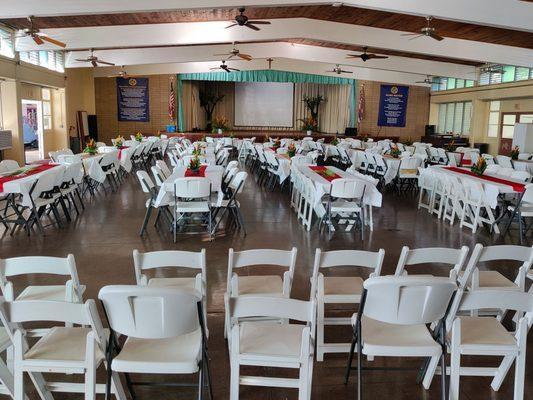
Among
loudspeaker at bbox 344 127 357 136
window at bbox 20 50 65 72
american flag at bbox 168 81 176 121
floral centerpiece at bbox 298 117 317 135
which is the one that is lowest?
loudspeaker at bbox 344 127 357 136

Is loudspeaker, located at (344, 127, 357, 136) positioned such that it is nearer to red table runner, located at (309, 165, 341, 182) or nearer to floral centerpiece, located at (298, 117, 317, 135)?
floral centerpiece, located at (298, 117, 317, 135)

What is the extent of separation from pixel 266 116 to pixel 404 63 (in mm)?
9040

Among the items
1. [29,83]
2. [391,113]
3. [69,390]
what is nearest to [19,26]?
[29,83]

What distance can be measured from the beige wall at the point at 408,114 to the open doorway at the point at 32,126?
14499 mm

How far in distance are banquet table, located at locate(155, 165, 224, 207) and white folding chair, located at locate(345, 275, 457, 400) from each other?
435 centimetres

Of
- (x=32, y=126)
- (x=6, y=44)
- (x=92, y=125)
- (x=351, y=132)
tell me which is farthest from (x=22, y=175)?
(x=351, y=132)

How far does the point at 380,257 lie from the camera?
309cm

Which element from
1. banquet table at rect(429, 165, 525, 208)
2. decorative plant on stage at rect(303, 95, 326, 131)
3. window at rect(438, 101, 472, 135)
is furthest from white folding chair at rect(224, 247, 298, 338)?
decorative plant on stage at rect(303, 95, 326, 131)

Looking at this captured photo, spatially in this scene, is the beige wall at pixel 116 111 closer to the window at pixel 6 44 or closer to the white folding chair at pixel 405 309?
the window at pixel 6 44

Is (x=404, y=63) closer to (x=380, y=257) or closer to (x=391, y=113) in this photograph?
(x=391, y=113)

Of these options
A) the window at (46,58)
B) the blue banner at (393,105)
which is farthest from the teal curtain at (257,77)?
the window at (46,58)

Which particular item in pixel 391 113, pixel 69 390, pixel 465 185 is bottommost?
pixel 69 390

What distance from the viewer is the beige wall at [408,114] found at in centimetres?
2328

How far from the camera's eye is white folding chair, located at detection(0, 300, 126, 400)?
224cm
